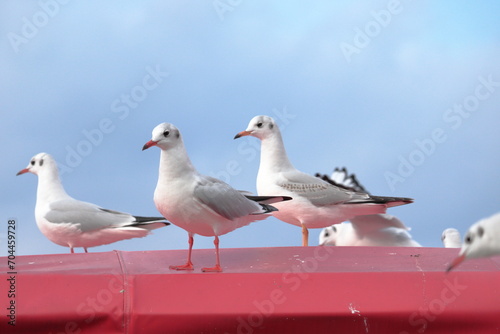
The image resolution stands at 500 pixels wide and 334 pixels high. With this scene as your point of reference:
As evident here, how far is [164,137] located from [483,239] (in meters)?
2.10

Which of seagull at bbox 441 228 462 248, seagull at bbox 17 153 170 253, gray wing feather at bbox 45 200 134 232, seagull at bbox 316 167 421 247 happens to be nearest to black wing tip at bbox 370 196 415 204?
seagull at bbox 316 167 421 247

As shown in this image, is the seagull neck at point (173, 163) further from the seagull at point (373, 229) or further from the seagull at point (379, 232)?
the seagull at point (379, 232)

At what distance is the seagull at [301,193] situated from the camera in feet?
17.7

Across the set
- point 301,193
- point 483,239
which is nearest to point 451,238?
point 301,193

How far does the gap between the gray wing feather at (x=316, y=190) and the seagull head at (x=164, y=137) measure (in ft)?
5.29

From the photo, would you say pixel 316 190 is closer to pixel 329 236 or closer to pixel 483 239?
pixel 329 236

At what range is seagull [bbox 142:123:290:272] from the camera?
391 cm

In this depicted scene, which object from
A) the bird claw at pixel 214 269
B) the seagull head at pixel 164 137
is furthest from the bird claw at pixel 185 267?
the seagull head at pixel 164 137

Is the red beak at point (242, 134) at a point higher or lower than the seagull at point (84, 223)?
higher

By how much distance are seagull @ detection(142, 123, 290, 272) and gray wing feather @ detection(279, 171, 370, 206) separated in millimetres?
1389

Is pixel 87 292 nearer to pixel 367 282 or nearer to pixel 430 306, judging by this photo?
pixel 367 282

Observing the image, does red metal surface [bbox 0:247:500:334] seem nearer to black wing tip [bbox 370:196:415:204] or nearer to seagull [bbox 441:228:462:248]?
black wing tip [bbox 370:196:415:204]

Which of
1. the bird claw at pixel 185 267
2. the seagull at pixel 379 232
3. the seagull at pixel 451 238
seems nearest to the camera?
the bird claw at pixel 185 267

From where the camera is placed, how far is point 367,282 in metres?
3.70
